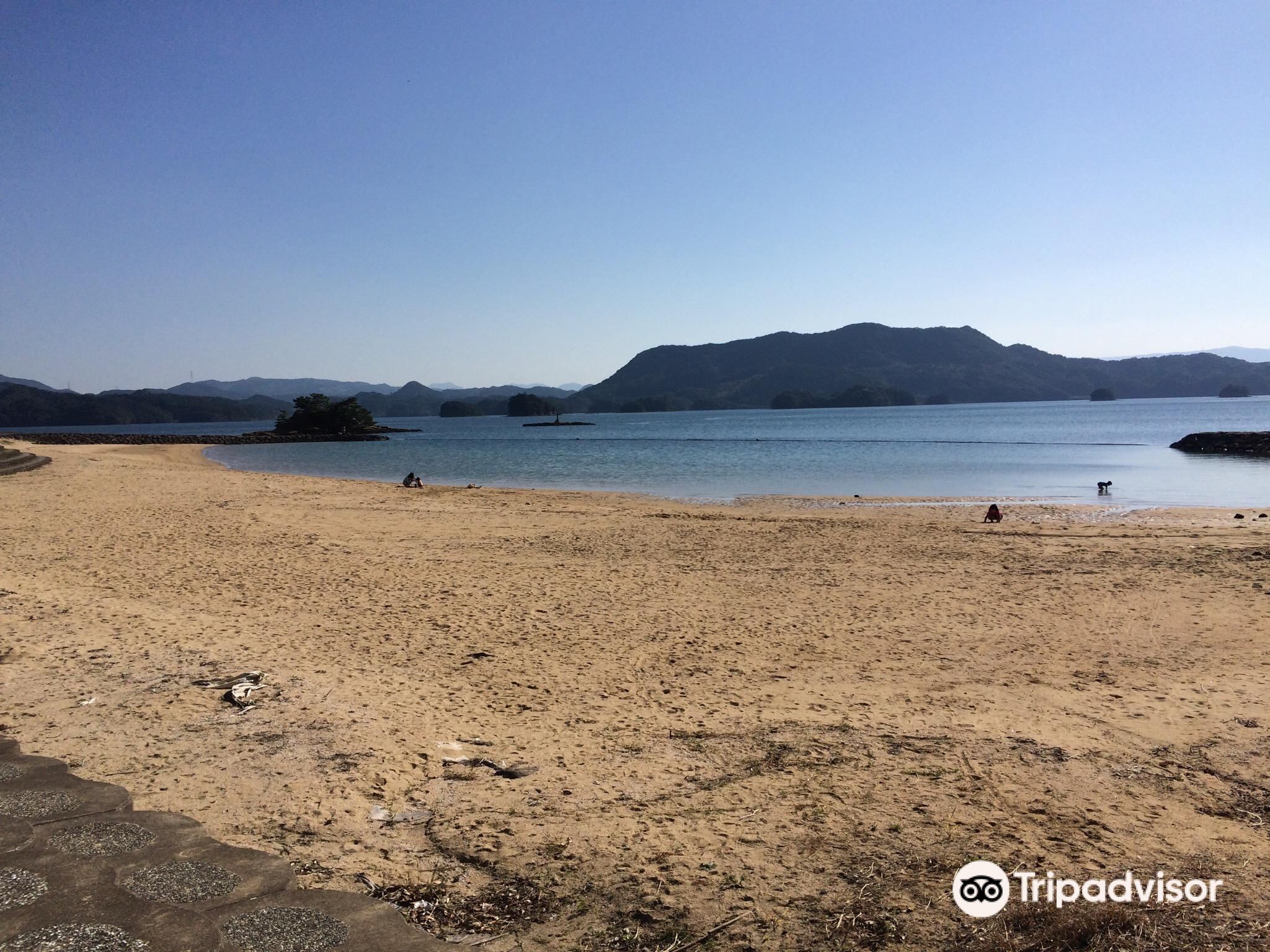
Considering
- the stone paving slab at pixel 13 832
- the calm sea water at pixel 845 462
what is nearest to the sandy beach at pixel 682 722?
the stone paving slab at pixel 13 832

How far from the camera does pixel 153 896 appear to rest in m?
3.36

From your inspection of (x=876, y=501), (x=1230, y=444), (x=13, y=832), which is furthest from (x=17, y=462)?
(x=1230, y=444)

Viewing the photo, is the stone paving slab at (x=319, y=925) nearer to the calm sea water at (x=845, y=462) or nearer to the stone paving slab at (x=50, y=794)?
the stone paving slab at (x=50, y=794)

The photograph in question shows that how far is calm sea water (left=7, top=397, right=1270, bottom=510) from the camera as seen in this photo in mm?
31625

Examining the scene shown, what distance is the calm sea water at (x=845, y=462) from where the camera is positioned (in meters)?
31.6

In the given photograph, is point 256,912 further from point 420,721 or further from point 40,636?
point 40,636

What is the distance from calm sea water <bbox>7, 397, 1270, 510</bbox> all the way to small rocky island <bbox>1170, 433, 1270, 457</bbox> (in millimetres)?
1678

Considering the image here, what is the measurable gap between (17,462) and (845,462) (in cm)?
4312

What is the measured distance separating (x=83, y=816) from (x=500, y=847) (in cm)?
228

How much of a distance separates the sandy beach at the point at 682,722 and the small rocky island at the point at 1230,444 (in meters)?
42.2

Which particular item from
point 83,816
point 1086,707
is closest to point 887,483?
point 1086,707

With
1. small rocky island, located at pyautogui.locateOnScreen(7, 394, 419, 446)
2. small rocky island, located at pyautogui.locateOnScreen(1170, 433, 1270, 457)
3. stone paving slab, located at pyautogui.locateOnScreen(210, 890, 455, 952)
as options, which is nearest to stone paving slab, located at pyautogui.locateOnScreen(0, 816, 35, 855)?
stone paving slab, located at pyautogui.locateOnScreen(210, 890, 455, 952)

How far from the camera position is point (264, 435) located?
9225 centimetres

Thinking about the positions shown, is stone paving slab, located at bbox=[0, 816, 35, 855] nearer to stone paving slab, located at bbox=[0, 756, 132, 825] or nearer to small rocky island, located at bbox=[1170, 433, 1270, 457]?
stone paving slab, located at bbox=[0, 756, 132, 825]
